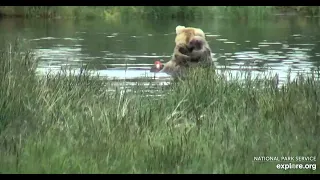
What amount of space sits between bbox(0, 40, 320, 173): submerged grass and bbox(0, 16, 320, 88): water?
371cm

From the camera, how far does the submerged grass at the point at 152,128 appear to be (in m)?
5.18

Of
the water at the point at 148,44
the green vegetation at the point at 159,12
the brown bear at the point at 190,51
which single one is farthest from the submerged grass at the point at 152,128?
the green vegetation at the point at 159,12

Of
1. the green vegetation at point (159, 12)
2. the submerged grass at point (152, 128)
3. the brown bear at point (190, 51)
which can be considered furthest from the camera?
the green vegetation at point (159, 12)

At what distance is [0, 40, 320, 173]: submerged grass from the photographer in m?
5.18

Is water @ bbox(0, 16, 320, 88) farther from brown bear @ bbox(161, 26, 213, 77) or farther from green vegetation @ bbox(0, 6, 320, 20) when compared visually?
green vegetation @ bbox(0, 6, 320, 20)

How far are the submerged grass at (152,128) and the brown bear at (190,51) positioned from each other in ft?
11.1

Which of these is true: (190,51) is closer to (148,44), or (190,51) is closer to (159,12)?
(148,44)

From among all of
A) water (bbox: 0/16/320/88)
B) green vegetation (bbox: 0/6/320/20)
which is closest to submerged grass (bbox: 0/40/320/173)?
water (bbox: 0/16/320/88)

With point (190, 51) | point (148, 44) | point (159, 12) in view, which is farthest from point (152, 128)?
point (159, 12)

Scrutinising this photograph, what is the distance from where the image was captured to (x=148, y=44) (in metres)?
23.0

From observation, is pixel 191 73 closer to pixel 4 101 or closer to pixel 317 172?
pixel 4 101

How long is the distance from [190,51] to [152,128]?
Answer: 18.9ft

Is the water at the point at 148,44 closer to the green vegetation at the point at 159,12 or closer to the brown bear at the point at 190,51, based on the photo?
the brown bear at the point at 190,51

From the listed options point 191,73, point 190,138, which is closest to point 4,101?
point 190,138
